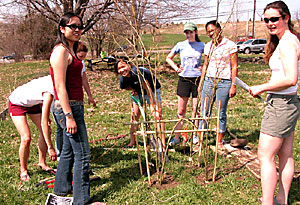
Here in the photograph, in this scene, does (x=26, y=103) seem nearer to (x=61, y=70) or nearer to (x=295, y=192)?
(x=61, y=70)

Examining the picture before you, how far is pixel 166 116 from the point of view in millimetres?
5910

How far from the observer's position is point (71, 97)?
8.19ft

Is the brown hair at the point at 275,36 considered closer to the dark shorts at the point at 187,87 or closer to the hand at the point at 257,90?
the hand at the point at 257,90

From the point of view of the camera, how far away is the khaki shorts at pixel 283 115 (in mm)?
2248

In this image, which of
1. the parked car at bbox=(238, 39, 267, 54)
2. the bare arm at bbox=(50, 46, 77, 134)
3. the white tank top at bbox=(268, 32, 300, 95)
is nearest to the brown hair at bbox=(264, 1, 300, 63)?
the white tank top at bbox=(268, 32, 300, 95)

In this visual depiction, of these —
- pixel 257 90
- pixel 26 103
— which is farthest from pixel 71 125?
pixel 257 90

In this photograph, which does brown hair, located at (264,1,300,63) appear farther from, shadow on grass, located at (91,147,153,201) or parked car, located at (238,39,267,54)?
parked car, located at (238,39,267,54)

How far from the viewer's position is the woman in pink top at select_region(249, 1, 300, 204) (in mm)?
2098

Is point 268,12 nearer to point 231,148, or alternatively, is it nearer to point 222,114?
point 222,114

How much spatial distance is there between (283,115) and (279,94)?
17cm

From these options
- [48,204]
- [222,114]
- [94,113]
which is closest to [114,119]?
[94,113]

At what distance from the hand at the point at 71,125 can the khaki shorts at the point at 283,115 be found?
1674 mm

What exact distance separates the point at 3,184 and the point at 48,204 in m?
0.82

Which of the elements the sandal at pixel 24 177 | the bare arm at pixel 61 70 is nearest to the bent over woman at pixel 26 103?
the sandal at pixel 24 177
